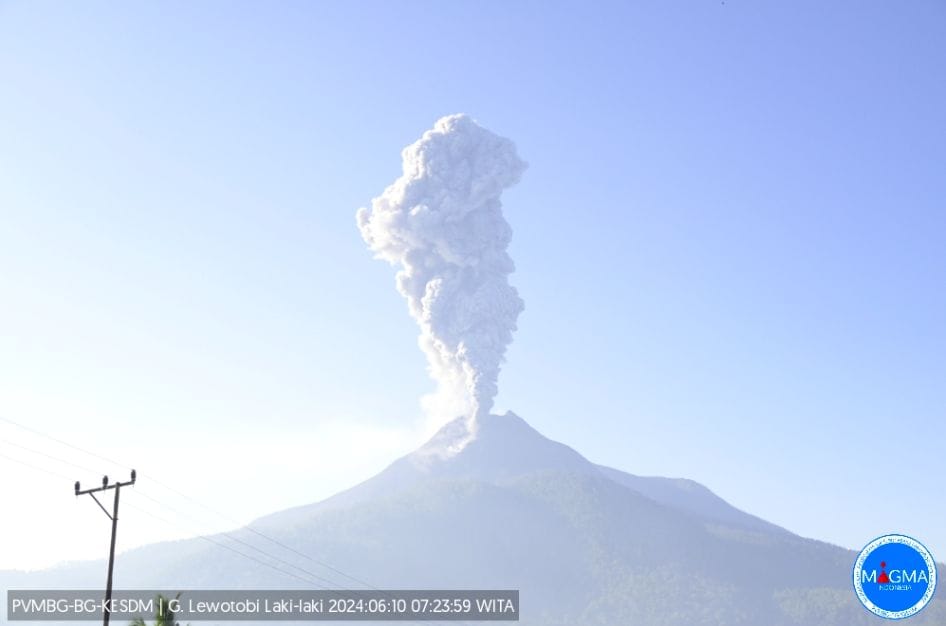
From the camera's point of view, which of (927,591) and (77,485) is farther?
(927,591)

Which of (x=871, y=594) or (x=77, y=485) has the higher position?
(x=77, y=485)

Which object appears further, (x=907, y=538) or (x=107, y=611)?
(x=907, y=538)

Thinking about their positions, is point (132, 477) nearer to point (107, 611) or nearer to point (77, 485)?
point (77, 485)

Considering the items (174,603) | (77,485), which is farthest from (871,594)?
(77,485)

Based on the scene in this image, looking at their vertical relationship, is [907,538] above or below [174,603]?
above

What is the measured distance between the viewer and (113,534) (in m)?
45.0

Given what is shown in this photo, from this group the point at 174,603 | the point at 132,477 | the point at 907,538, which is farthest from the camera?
the point at 907,538

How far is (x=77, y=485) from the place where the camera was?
145ft

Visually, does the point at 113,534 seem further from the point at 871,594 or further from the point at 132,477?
the point at 871,594

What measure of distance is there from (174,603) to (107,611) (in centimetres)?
312

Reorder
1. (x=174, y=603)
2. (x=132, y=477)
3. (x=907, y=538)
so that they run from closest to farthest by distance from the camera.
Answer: (x=174, y=603) → (x=132, y=477) → (x=907, y=538)

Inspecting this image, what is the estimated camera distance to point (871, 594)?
47969 millimetres

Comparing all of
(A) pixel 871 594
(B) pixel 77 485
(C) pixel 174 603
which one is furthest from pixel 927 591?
(B) pixel 77 485

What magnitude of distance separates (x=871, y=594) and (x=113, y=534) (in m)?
29.7
